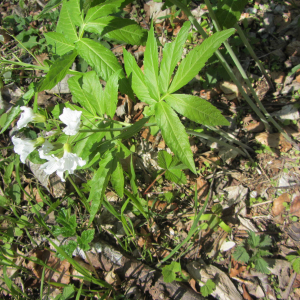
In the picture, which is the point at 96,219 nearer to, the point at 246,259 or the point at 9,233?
the point at 9,233

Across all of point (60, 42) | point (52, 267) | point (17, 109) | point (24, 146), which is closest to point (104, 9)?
point (60, 42)

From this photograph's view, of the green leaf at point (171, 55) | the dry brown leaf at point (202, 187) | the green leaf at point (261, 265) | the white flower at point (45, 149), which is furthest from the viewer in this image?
the dry brown leaf at point (202, 187)

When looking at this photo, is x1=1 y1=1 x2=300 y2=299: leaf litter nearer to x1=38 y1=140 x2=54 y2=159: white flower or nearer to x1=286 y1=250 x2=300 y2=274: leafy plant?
x1=286 y1=250 x2=300 y2=274: leafy plant

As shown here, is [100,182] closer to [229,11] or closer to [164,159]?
[164,159]

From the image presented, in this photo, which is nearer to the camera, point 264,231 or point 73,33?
point 73,33

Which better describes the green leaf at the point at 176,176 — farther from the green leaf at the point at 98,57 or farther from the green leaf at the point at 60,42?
the green leaf at the point at 60,42

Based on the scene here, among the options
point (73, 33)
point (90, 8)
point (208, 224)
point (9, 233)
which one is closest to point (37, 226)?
point (9, 233)

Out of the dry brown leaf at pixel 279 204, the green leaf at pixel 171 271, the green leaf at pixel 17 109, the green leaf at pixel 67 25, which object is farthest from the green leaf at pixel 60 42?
the dry brown leaf at pixel 279 204
